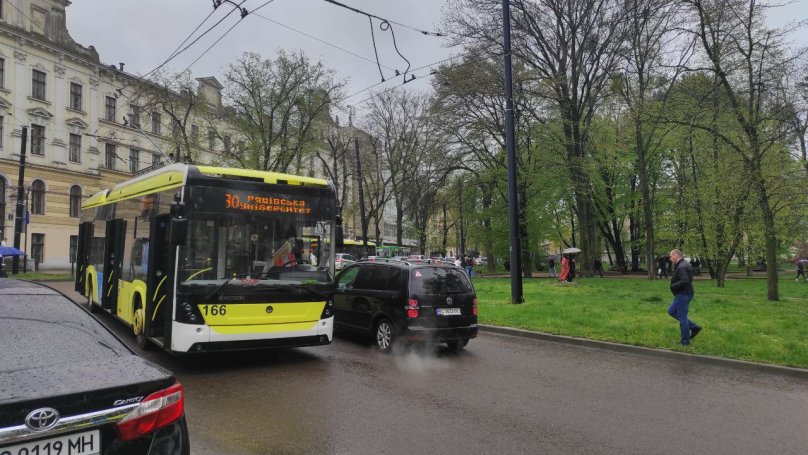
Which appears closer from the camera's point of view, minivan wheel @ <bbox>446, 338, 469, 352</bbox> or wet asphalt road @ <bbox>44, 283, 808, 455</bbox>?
wet asphalt road @ <bbox>44, 283, 808, 455</bbox>

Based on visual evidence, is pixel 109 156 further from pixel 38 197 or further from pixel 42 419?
pixel 42 419

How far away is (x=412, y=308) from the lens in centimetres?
913

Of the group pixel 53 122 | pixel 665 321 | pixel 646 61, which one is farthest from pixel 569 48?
pixel 53 122

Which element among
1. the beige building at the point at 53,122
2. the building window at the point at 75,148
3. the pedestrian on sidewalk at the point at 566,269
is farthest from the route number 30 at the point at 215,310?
the building window at the point at 75,148

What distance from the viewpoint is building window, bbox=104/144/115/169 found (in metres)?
43.9

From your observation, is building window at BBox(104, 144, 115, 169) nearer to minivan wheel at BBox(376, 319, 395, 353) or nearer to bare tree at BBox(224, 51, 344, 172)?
bare tree at BBox(224, 51, 344, 172)

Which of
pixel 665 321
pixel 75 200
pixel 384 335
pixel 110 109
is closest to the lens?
pixel 384 335

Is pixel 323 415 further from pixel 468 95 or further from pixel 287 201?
pixel 468 95

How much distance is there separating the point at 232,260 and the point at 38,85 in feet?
132

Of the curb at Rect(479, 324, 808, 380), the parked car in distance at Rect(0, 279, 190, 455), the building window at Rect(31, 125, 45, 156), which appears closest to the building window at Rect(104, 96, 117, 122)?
the building window at Rect(31, 125, 45, 156)

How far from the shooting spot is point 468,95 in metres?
28.9

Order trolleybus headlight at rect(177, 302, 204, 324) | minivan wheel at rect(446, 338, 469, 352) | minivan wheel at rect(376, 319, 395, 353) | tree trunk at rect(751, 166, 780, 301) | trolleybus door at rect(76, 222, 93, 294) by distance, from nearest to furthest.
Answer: trolleybus headlight at rect(177, 302, 204, 324) < minivan wheel at rect(376, 319, 395, 353) < minivan wheel at rect(446, 338, 469, 352) < trolleybus door at rect(76, 222, 93, 294) < tree trunk at rect(751, 166, 780, 301)

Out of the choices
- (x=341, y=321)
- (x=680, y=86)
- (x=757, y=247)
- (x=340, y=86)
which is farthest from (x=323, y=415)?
(x=340, y=86)

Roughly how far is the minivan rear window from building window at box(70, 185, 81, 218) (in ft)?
130
